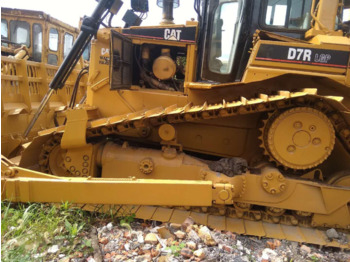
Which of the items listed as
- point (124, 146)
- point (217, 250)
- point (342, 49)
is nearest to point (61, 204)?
point (124, 146)

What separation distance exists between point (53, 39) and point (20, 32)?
0.80m

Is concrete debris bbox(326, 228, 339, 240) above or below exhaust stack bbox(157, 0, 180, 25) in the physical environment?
below

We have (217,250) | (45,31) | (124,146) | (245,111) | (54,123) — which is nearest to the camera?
(217,250)

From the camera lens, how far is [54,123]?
5250 millimetres

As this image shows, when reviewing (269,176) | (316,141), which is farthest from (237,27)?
(269,176)

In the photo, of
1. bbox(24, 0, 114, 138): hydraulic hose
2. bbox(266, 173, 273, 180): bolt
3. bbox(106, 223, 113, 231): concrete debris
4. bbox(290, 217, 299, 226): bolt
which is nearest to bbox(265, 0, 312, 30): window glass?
bbox(266, 173, 273, 180): bolt

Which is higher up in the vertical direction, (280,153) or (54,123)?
(280,153)

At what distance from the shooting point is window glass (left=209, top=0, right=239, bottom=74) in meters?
3.33

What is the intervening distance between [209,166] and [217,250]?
950mm

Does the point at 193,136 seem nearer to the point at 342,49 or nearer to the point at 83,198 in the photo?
the point at 83,198

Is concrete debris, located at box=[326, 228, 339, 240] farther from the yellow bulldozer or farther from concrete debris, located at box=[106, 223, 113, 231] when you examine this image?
the yellow bulldozer

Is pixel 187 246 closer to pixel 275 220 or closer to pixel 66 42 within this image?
pixel 275 220

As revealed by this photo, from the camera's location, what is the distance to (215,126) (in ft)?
11.6

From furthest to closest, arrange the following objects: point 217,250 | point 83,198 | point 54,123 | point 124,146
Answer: point 54,123, point 124,146, point 83,198, point 217,250
